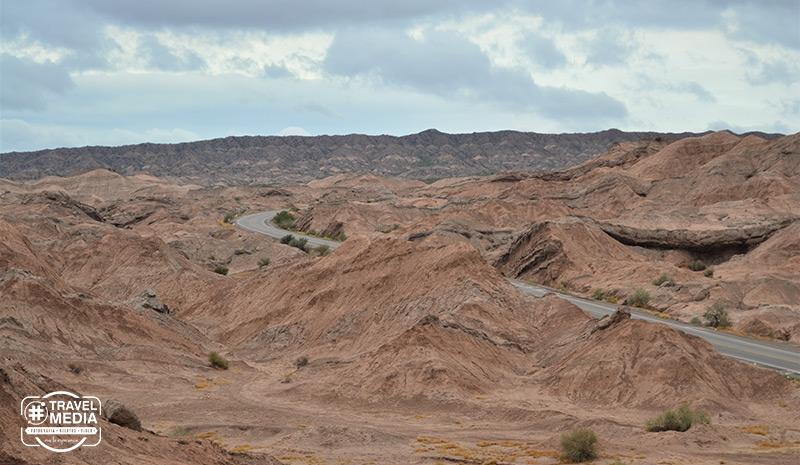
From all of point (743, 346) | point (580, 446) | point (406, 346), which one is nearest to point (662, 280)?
point (743, 346)

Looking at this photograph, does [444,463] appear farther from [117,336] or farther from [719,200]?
[719,200]

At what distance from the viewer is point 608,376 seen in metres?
26.9

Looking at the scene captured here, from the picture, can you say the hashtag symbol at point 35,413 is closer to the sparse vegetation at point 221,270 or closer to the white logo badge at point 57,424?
the white logo badge at point 57,424

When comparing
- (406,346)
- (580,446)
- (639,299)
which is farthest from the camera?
(639,299)

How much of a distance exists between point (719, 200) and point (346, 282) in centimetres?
6509

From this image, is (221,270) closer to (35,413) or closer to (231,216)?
(35,413)

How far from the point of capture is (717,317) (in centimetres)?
3972

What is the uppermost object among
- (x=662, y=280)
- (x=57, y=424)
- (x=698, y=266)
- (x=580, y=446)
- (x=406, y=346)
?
(x=698, y=266)

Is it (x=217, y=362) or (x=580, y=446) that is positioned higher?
(x=580, y=446)

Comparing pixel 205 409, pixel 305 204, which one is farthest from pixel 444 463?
pixel 305 204

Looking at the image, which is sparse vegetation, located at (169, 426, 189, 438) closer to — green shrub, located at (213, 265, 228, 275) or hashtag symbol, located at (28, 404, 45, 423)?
hashtag symbol, located at (28, 404, 45, 423)

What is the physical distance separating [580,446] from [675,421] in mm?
4732

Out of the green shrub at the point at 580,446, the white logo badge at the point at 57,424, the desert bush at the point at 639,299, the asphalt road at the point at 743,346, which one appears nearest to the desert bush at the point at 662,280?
the desert bush at the point at 639,299

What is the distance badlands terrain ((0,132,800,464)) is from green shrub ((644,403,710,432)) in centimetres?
80
